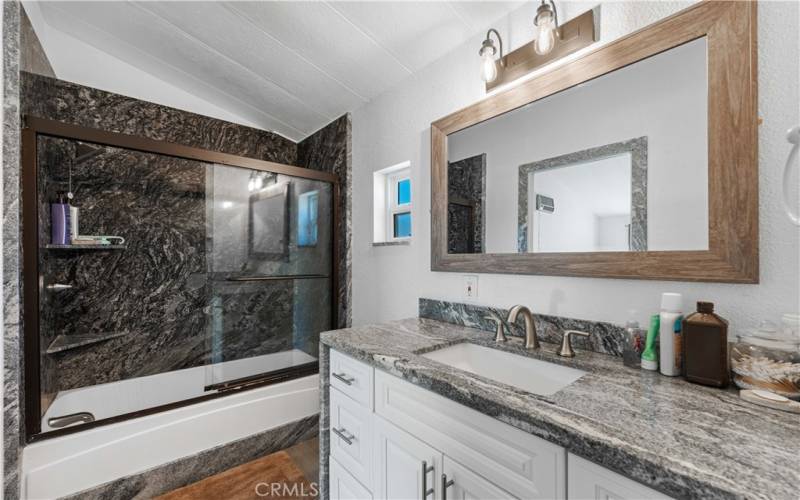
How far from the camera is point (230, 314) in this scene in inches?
94.3

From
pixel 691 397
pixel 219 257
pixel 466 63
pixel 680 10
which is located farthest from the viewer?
pixel 219 257

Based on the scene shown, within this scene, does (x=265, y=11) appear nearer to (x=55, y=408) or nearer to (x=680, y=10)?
(x=680, y=10)

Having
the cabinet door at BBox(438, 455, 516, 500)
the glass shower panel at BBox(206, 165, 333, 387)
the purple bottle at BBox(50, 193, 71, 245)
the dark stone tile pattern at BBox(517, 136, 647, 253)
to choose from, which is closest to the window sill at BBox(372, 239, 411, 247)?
the glass shower panel at BBox(206, 165, 333, 387)

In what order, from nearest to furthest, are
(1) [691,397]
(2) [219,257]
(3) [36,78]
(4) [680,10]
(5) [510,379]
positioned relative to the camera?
(1) [691,397]
(4) [680,10]
(5) [510,379]
(3) [36,78]
(2) [219,257]

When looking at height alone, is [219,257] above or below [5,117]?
below

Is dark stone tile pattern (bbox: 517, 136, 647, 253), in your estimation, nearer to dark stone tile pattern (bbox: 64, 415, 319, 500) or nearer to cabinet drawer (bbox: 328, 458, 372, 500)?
cabinet drawer (bbox: 328, 458, 372, 500)

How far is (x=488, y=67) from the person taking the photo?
4.50 ft

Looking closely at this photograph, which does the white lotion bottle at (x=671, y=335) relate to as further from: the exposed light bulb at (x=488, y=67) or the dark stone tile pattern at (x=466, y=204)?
the exposed light bulb at (x=488, y=67)

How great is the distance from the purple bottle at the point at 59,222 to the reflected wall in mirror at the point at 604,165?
88.0 inches

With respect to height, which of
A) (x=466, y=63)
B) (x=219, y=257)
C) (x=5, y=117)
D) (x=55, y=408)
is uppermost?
(x=466, y=63)

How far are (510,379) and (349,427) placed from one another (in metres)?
0.64

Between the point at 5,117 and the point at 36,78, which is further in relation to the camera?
the point at 36,78

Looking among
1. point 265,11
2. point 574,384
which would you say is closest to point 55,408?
point 265,11

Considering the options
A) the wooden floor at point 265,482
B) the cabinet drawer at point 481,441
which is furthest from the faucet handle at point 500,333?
the wooden floor at point 265,482
